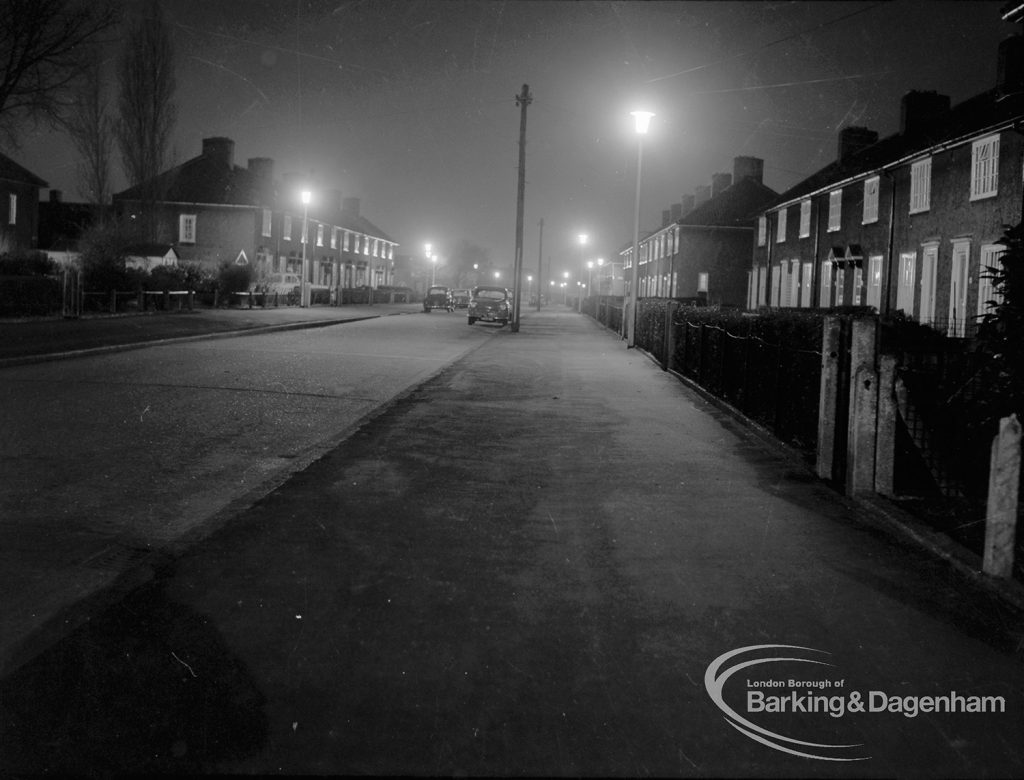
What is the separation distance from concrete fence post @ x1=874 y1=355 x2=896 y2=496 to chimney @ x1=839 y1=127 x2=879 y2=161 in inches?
1444

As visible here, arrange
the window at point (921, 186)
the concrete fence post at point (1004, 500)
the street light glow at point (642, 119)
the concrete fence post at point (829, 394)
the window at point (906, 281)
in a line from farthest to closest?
the window at point (906, 281), the window at point (921, 186), the street light glow at point (642, 119), the concrete fence post at point (829, 394), the concrete fence post at point (1004, 500)

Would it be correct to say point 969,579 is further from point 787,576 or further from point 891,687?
point 891,687

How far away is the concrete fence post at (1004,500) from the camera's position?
5363 mm

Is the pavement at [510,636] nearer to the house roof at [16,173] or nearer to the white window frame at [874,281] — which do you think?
the white window frame at [874,281]

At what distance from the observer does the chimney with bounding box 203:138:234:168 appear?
64.5 metres

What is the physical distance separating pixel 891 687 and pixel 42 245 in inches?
2674

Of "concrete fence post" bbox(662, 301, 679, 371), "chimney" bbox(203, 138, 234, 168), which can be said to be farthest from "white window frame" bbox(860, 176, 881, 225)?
"chimney" bbox(203, 138, 234, 168)

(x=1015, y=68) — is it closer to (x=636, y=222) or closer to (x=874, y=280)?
(x=636, y=222)

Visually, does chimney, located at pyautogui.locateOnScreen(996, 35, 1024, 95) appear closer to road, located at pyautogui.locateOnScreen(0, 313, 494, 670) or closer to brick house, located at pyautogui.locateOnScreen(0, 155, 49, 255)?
road, located at pyautogui.locateOnScreen(0, 313, 494, 670)

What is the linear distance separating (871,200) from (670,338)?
17542 millimetres

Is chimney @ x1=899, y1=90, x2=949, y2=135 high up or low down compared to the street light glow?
up

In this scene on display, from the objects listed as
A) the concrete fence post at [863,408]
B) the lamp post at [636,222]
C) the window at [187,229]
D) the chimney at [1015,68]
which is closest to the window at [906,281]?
the lamp post at [636,222]

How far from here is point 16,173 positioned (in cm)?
5259

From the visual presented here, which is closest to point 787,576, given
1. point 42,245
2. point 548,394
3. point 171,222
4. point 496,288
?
point 548,394
